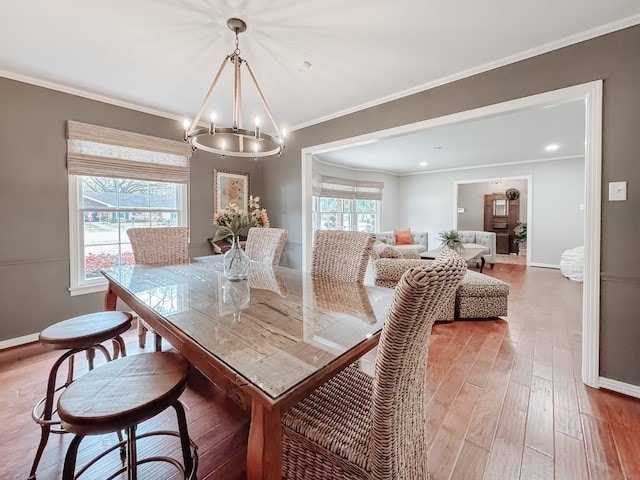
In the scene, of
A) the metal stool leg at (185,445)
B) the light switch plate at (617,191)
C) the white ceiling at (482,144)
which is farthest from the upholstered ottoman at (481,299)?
the metal stool leg at (185,445)

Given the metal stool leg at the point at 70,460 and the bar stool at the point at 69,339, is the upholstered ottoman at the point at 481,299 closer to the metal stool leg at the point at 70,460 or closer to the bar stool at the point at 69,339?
the bar stool at the point at 69,339

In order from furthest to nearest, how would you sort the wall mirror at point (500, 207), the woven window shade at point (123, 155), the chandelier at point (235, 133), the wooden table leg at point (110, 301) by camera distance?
1. the wall mirror at point (500, 207)
2. the woven window shade at point (123, 155)
3. the wooden table leg at point (110, 301)
4. the chandelier at point (235, 133)

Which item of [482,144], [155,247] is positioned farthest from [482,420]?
[482,144]

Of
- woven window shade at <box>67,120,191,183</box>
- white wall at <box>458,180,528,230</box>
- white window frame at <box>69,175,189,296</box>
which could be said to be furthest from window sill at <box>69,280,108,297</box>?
white wall at <box>458,180,528,230</box>

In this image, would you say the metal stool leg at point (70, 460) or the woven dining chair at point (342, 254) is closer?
the metal stool leg at point (70, 460)

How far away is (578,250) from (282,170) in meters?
5.55

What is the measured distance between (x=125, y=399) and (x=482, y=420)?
1830mm

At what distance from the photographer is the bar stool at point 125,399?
2.91ft

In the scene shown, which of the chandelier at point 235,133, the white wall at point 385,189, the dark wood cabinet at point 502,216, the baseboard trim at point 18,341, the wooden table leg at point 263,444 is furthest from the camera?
the dark wood cabinet at point 502,216

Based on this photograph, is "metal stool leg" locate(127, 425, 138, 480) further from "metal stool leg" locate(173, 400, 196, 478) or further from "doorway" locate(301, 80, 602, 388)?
"doorway" locate(301, 80, 602, 388)

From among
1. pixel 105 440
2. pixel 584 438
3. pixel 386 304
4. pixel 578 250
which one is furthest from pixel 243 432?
pixel 578 250

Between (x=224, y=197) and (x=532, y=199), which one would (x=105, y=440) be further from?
(x=532, y=199)

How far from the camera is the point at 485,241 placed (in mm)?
6871

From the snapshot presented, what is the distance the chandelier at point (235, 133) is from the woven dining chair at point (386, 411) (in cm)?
133
